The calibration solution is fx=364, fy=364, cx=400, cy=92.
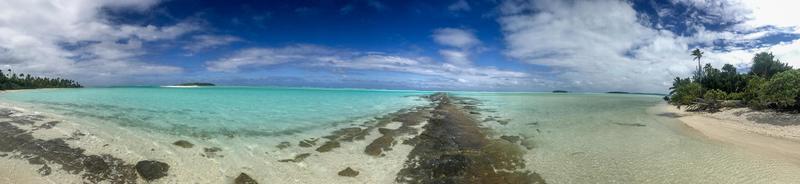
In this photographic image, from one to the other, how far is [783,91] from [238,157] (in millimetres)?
32649

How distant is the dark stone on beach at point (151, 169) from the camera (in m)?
9.39

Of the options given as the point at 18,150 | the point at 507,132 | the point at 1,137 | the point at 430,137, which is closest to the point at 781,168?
the point at 507,132

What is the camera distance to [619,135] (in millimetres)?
18781

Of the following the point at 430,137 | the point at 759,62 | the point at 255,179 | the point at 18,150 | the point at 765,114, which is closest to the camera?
the point at 255,179

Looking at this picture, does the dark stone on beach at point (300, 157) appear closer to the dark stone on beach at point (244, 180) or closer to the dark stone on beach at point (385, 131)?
the dark stone on beach at point (244, 180)

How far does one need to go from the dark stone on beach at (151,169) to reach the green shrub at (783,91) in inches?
1328

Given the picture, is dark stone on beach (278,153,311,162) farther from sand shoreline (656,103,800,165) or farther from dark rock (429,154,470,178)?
sand shoreline (656,103,800,165)

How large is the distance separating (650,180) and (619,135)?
32.4ft

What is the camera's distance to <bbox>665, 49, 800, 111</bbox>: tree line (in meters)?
23.9

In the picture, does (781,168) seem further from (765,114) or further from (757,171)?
(765,114)

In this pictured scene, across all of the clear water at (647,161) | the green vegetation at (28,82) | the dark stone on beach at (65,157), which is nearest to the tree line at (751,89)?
the clear water at (647,161)

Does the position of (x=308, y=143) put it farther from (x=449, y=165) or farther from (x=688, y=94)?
(x=688, y=94)

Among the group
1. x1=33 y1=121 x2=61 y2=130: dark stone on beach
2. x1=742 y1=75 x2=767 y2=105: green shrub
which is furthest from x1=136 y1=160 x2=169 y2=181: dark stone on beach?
x1=742 y1=75 x2=767 y2=105: green shrub

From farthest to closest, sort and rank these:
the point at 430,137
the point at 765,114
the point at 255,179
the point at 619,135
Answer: the point at 765,114
the point at 619,135
the point at 430,137
the point at 255,179
